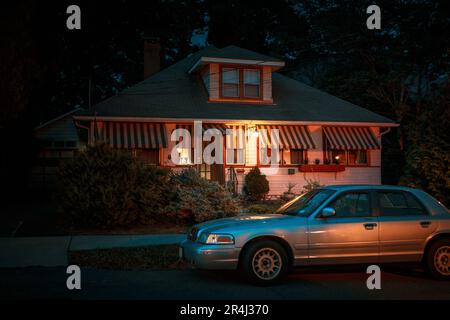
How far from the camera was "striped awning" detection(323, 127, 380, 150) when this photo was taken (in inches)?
823

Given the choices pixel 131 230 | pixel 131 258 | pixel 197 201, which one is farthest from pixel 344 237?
pixel 131 230

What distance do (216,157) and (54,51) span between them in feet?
30.3

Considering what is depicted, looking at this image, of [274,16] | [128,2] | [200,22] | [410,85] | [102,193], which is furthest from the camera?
[274,16]

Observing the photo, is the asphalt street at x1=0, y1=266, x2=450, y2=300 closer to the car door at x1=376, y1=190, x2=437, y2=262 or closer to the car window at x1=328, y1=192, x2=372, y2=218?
the car door at x1=376, y1=190, x2=437, y2=262

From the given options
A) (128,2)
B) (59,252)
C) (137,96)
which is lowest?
(59,252)

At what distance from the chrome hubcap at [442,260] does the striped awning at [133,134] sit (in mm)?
12175

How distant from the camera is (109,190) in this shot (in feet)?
44.7

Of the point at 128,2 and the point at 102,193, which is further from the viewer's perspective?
the point at 128,2

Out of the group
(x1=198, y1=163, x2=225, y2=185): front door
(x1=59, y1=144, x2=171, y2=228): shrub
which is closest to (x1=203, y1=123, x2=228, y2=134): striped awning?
(x1=198, y1=163, x2=225, y2=185): front door

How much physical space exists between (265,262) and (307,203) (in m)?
1.47

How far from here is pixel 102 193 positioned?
13641mm
